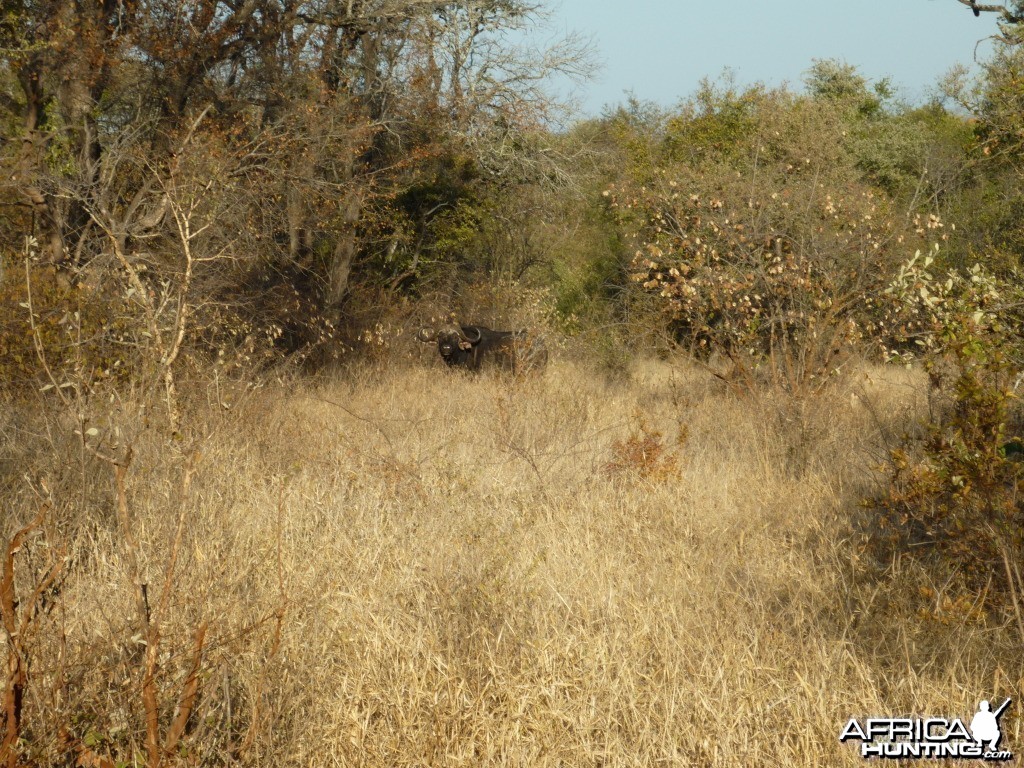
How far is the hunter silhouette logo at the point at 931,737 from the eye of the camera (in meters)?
3.21

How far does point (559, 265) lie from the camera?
72.5 feet

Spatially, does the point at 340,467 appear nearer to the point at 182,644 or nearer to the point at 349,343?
the point at 182,644

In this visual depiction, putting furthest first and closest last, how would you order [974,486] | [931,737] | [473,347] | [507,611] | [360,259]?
Result: [360,259], [473,347], [507,611], [974,486], [931,737]

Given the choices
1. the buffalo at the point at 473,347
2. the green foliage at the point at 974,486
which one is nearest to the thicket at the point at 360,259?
the green foliage at the point at 974,486

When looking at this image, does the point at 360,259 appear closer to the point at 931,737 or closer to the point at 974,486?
the point at 974,486

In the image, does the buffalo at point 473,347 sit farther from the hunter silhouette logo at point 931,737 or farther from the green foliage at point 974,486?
the hunter silhouette logo at point 931,737

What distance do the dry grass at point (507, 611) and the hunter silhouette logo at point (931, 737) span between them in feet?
0.22

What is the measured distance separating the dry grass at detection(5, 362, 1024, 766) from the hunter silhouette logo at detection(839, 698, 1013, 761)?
2.7 inches

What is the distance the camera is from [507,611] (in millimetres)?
4492

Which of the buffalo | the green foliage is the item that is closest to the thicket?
the green foliage

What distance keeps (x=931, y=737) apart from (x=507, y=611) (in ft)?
6.02

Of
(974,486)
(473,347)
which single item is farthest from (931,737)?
(473,347)

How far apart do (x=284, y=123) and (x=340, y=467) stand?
730cm

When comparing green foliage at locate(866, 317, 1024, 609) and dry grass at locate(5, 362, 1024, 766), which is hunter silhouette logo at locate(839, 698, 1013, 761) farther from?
green foliage at locate(866, 317, 1024, 609)
